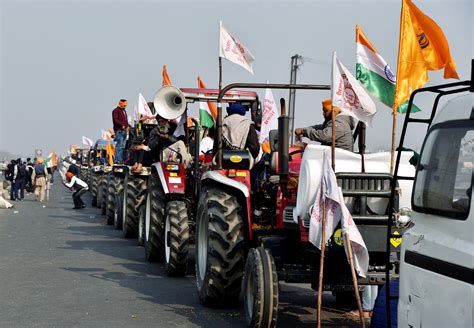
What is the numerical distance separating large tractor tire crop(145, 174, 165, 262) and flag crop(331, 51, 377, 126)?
18.4 ft

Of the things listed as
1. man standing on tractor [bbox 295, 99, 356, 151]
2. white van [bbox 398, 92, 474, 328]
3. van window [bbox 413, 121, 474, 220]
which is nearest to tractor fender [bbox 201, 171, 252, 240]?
man standing on tractor [bbox 295, 99, 356, 151]

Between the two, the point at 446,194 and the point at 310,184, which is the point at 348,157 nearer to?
the point at 310,184

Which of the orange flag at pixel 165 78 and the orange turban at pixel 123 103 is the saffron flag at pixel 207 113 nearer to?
the orange flag at pixel 165 78

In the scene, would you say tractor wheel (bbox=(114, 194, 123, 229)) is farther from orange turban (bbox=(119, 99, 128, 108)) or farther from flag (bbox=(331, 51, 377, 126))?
flag (bbox=(331, 51, 377, 126))

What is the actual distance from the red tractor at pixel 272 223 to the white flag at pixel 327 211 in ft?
0.60

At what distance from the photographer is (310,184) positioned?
7.30m

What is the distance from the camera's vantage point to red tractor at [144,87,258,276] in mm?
11461

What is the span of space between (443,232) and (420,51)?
3768 mm

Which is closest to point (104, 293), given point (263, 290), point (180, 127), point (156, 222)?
point (156, 222)

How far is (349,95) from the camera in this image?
25.6 feet

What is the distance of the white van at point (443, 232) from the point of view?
4.31 m

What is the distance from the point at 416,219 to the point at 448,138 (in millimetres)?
596

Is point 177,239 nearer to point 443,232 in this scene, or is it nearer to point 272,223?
point 272,223


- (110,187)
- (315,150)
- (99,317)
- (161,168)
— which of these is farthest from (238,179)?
(110,187)
